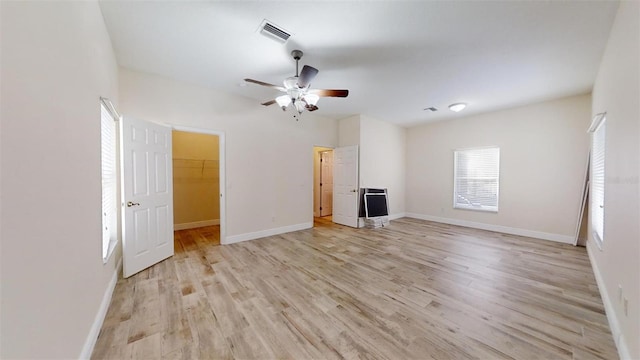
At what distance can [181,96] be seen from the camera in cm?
363

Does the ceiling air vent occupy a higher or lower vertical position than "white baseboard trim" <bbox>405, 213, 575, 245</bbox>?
higher

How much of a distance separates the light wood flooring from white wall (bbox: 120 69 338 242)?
98 centimetres

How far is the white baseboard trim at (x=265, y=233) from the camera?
165 inches

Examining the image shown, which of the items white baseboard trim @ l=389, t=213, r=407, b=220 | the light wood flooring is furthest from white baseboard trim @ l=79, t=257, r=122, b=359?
white baseboard trim @ l=389, t=213, r=407, b=220

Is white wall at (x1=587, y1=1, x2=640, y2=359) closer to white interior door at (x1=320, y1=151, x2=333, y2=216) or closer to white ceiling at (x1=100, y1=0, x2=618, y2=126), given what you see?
white ceiling at (x1=100, y1=0, x2=618, y2=126)

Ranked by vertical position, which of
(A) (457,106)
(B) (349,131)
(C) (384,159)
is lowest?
(C) (384,159)

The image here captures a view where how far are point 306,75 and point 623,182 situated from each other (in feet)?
9.61

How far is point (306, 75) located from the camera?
2588 millimetres

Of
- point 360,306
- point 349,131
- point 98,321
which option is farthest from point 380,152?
point 98,321

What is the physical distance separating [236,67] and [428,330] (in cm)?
368

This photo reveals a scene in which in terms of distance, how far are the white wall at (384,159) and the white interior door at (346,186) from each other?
0.66 feet

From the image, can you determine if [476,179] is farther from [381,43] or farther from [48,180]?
[48,180]

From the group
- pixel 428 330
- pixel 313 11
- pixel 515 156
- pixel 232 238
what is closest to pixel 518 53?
pixel 313 11

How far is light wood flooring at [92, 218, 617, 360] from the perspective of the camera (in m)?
1.69
